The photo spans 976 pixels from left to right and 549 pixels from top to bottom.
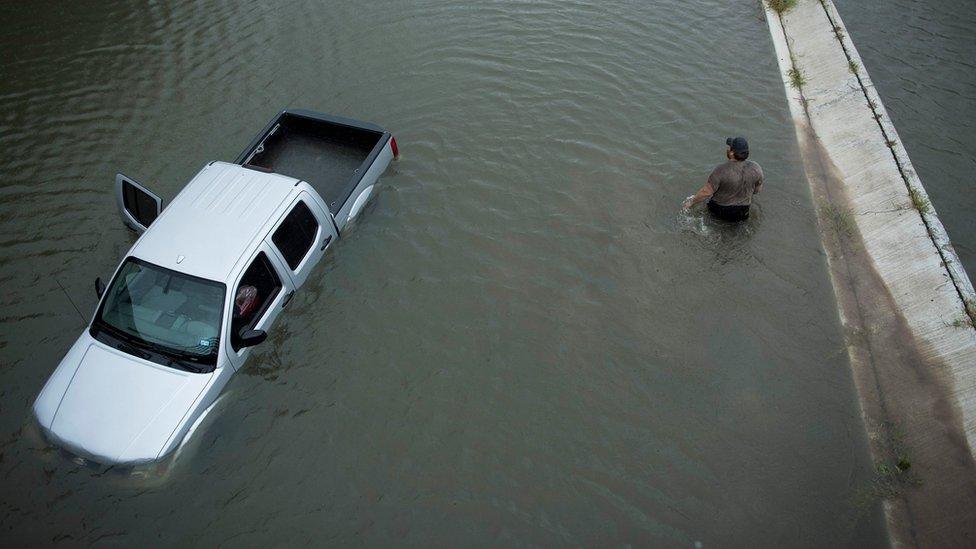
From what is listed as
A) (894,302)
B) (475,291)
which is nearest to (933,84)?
(894,302)

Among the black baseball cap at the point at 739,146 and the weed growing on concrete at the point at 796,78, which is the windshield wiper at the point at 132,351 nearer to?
the black baseball cap at the point at 739,146

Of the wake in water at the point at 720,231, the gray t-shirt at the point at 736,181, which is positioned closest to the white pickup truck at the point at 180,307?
the wake in water at the point at 720,231

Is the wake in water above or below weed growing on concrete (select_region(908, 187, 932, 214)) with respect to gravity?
below

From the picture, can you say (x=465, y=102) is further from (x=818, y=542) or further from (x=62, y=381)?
(x=818, y=542)

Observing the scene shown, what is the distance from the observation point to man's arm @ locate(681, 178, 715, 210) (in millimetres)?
7879

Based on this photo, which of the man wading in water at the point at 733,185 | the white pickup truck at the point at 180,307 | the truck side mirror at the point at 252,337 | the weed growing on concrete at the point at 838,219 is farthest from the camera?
the weed growing on concrete at the point at 838,219

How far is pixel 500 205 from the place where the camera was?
868cm

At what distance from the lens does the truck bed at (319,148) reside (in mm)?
8227

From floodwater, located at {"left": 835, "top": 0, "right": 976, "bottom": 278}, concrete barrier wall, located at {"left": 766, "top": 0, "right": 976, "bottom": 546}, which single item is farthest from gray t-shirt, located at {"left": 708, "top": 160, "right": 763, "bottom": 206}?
floodwater, located at {"left": 835, "top": 0, "right": 976, "bottom": 278}

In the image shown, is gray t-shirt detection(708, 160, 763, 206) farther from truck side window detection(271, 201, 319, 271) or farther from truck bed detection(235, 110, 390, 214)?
truck side window detection(271, 201, 319, 271)

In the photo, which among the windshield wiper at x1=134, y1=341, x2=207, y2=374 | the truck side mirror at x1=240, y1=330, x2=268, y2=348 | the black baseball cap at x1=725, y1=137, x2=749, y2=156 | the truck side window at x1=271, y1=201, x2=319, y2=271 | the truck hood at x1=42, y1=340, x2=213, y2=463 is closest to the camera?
the truck hood at x1=42, y1=340, x2=213, y2=463

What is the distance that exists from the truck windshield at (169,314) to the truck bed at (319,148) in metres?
2.34

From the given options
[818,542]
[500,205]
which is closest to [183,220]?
[500,205]

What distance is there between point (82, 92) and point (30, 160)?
75.0 inches
